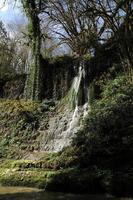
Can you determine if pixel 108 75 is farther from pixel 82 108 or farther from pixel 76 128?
pixel 76 128

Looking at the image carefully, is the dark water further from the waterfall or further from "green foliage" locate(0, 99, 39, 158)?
the waterfall

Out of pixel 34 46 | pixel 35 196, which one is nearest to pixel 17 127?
pixel 34 46

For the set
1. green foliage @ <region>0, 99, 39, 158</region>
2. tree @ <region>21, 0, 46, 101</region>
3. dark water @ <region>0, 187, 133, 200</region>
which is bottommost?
dark water @ <region>0, 187, 133, 200</region>

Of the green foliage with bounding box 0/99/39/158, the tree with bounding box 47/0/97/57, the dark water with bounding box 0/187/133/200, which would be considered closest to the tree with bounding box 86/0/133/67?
the tree with bounding box 47/0/97/57

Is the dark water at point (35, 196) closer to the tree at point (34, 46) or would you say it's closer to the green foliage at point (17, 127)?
the green foliage at point (17, 127)

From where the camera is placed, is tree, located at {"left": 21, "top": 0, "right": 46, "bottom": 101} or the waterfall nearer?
the waterfall

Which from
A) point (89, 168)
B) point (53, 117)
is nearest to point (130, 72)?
point (53, 117)

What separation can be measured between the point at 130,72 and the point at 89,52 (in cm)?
398

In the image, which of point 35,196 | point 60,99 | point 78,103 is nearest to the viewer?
point 35,196

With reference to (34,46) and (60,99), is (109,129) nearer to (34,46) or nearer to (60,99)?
(60,99)

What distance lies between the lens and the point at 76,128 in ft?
66.2

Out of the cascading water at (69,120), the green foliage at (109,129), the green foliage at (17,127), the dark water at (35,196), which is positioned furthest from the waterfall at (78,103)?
the dark water at (35,196)

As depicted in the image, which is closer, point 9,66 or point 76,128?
point 76,128

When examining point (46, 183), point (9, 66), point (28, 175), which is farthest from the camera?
point (9, 66)
